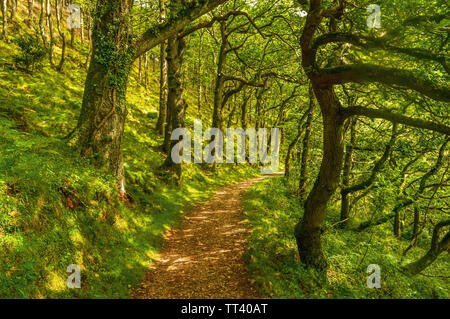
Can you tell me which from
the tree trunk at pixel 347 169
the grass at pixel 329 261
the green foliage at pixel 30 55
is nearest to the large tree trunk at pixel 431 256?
the grass at pixel 329 261

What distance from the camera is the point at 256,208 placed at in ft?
41.6

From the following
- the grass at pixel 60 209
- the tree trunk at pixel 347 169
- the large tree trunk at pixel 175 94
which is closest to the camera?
the grass at pixel 60 209

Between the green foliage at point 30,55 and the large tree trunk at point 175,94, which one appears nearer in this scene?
the green foliage at point 30,55

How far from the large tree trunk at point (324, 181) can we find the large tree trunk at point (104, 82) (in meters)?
6.59

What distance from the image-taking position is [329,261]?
29.2 feet

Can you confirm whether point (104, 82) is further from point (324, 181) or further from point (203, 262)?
point (324, 181)

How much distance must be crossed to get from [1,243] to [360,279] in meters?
10.1

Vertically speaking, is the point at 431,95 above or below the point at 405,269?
above

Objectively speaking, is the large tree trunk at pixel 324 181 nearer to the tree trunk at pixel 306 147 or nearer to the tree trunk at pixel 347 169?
the tree trunk at pixel 306 147

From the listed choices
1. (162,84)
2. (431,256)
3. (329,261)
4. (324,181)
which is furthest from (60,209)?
(431,256)

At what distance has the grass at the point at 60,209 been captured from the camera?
492cm
